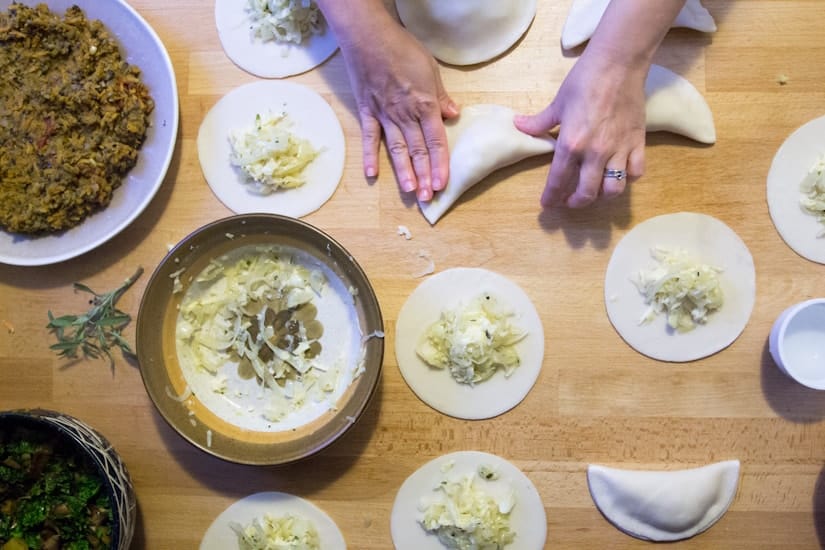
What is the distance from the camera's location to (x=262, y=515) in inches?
59.5

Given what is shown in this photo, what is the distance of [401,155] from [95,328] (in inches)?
32.0

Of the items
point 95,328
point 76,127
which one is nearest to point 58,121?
point 76,127

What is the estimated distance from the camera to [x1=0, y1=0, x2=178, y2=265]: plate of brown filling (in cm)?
146

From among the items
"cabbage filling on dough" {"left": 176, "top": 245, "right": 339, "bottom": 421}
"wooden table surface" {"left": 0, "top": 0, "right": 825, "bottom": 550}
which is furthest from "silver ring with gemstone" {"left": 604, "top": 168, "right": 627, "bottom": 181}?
"cabbage filling on dough" {"left": 176, "top": 245, "right": 339, "bottom": 421}

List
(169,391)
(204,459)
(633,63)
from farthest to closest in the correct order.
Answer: (204,459) → (169,391) → (633,63)

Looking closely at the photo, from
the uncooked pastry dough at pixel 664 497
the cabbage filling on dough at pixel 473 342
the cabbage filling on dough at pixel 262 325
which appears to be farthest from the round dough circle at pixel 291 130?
the uncooked pastry dough at pixel 664 497

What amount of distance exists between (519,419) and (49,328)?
1.12 m

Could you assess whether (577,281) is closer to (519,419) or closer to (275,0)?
(519,419)

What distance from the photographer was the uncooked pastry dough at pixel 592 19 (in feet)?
4.79

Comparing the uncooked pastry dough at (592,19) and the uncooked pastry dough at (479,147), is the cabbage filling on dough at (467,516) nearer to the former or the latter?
the uncooked pastry dough at (479,147)

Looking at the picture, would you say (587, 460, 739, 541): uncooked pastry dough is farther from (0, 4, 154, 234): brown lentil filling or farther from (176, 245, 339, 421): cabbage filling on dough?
(0, 4, 154, 234): brown lentil filling

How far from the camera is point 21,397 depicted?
1.57 m

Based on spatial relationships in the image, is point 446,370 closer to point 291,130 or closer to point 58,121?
point 291,130

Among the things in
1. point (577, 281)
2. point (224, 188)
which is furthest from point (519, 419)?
point (224, 188)
